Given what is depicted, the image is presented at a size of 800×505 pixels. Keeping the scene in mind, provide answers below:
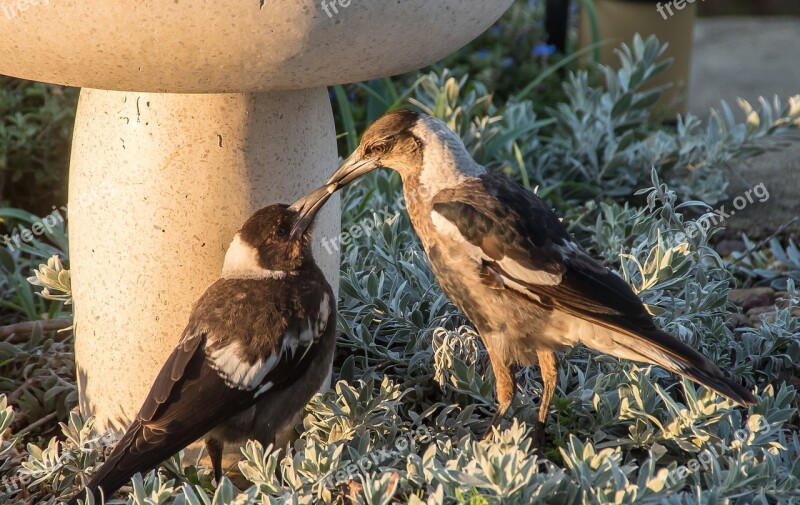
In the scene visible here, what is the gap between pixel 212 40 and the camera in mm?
2254

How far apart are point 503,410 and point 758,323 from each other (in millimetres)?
1198

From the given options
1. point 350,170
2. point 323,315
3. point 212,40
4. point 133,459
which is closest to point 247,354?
point 323,315

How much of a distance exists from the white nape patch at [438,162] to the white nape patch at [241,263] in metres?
0.52

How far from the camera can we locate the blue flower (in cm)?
580

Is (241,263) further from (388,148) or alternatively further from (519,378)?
(519,378)

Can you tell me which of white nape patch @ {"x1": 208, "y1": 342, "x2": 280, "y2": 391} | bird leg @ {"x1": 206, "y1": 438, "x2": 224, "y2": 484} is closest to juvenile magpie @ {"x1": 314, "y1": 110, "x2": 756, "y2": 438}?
white nape patch @ {"x1": 208, "y1": 342, "x2": 280, "y2": 391}

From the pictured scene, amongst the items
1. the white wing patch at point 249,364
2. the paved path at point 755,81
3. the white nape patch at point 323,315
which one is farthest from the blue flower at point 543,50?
the white wing patch at point 249,364

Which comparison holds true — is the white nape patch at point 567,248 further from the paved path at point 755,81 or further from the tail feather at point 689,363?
the paved path at point 755,81

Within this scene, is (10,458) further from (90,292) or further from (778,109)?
(778,109)

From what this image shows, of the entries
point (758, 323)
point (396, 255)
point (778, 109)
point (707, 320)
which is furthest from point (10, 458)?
point (778, 109)

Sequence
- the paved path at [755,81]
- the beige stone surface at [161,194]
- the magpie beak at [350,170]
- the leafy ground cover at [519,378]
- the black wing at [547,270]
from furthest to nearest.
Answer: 1. the paved path at [755,81]
2. the magpie beak at [350,170]
3. the beige stone surface at [161,194]
4. the black wing at [547,270]
5. the leafy ground cover at [519,378]

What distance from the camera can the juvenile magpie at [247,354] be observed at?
2.50 m

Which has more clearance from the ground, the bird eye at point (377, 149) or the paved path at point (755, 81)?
the bird eye at point (377, 149)

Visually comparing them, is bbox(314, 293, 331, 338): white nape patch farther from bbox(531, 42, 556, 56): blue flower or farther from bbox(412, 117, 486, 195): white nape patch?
bbox(531, 42, 556, 56): blue flower
